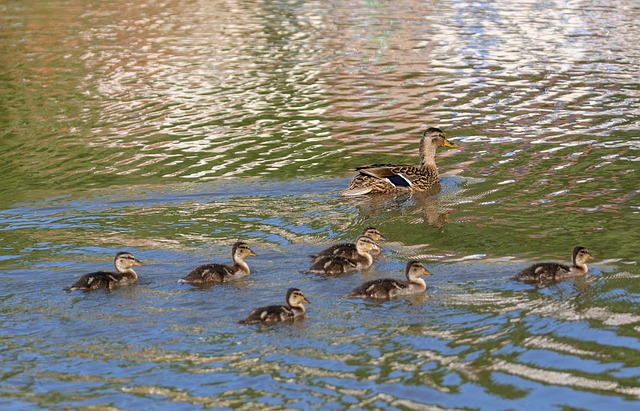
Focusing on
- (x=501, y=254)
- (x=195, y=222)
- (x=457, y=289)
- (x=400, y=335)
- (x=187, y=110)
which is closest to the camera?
(x=400, y=335)

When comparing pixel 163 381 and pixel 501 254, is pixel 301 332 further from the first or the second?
pixel 501 254

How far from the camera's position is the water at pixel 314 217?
9641mm

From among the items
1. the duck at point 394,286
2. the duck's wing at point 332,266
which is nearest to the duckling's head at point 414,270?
the duck at point 394,286

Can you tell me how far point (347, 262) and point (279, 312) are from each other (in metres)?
2.11

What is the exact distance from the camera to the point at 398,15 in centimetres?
4166

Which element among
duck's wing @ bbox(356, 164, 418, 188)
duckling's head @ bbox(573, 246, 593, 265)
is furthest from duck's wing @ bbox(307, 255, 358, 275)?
duck's wing @ bbox(356, 164, 418, 188)

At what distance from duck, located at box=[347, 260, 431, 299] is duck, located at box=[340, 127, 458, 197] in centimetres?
478

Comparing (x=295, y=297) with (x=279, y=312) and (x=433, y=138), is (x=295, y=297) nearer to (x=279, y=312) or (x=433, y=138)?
(x=279, y=312)

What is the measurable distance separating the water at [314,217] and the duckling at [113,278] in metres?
0.14

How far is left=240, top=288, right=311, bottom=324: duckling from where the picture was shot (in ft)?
35.1

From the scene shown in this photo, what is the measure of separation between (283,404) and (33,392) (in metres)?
2.17

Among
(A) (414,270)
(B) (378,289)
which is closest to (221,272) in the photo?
(B) (378,289)

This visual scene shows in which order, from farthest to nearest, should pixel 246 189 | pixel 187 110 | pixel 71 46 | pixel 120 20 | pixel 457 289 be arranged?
pixel 120 20 < pixel 71 46 < pixel 187 110 < pixel 246 189 < pixel 457 289

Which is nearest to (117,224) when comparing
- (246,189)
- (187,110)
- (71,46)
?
(246,189)
